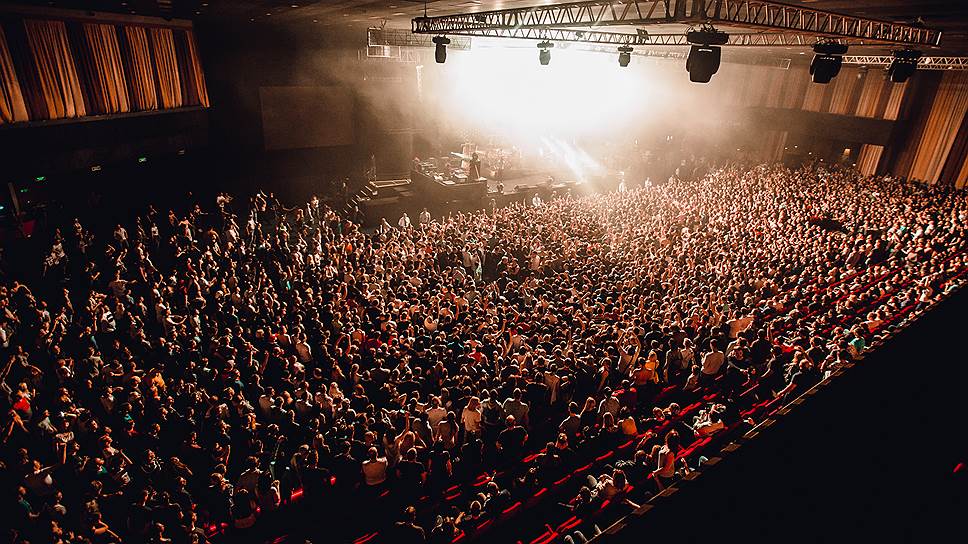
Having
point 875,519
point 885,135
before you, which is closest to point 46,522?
point 875,519

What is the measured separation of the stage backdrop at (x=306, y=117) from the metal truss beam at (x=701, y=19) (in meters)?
4.32

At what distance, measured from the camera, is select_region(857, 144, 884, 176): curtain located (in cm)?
1983

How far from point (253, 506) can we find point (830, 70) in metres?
11.0

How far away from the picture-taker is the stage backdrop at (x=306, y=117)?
13.9m

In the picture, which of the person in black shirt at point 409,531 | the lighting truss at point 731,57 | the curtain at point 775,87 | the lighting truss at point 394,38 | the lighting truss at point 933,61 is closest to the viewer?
the person in black shirt at point 409,531

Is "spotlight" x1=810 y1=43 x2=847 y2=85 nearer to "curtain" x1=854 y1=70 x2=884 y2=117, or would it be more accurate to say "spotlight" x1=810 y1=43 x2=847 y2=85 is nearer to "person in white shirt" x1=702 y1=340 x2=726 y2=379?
"person in white shirt" x1=702 y1=340 x2=726 y2=379

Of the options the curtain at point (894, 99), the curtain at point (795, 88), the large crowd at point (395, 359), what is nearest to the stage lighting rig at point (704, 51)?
the large crowd at point (395, 359)

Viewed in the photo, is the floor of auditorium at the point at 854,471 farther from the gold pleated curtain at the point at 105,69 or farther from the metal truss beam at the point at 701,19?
the gold pleated curtain at the point at 105,69

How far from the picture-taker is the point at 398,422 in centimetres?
557

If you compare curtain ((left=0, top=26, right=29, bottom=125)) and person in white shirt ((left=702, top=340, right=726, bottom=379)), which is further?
curtain ((left=0, top=26, right=29, bottom=125))


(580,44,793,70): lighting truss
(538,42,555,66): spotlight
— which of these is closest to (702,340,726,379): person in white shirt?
(538,42,555,66): spotlight

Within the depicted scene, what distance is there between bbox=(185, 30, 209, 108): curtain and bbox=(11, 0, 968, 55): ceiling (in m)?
0.58

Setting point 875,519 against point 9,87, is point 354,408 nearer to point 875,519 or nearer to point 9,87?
point 875,519

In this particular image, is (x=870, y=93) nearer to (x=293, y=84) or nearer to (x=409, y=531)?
(x=293, y=84)
